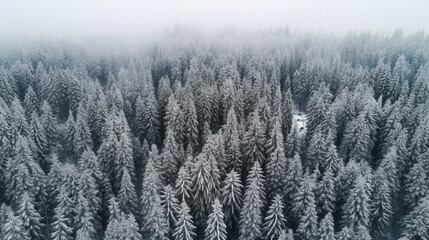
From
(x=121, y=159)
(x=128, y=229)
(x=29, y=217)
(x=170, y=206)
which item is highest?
(x=128, y=229)

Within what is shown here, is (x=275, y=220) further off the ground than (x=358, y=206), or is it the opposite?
(x=358, y=206)

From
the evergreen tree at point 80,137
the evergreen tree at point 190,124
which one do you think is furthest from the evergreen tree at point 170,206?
the evergreen tree at point 80,137

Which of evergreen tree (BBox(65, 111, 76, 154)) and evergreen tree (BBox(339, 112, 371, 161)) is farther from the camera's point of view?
evergreen tree (BBox(65, 111, 76, 154))

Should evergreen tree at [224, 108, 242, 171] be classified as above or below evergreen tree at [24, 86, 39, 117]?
below

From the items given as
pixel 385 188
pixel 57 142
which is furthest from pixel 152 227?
pixel 57 142

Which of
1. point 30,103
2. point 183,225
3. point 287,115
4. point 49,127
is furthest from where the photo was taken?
point 30,103

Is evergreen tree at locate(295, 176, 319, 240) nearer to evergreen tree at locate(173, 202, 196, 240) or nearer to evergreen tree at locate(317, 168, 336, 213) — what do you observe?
evergreen tree at locate(317, 168, 336, 213)

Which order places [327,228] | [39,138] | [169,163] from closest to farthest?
1. [327,228]
2. [169,163]
3. [39,138]

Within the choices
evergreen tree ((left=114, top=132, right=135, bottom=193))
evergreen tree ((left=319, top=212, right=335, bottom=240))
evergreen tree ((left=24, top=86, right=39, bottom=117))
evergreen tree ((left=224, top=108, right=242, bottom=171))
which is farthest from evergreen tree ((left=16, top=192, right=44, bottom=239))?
evergreen tree ((left=24, top=86, right=39, bottom=117))

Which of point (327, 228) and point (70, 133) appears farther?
point (70, 133)

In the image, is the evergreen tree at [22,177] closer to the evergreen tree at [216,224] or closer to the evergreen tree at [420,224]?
the evergreen tree at [216,224]

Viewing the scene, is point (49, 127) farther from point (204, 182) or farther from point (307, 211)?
point (307, 211)

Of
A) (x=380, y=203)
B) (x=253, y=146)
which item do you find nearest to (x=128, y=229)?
(x=253, y=146)
